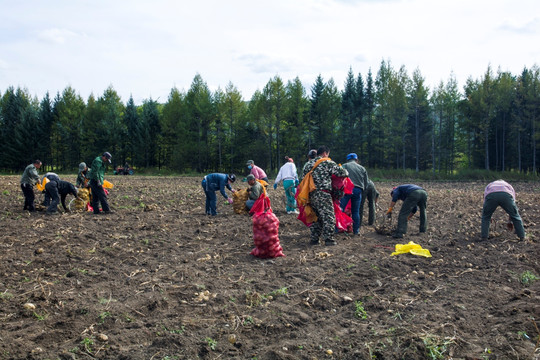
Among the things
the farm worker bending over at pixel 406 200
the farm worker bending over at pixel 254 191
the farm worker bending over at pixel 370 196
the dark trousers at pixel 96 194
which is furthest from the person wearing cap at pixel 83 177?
the farm worker bending over at pixel 406 200

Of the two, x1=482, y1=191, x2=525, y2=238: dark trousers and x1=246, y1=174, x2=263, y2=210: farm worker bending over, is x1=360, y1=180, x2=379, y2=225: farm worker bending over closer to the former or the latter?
x1=482, y1=191, x2=525, y2=238: dark trousers

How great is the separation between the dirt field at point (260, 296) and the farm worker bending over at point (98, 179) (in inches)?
99.9

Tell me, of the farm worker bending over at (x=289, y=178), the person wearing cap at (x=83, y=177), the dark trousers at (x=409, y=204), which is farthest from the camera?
the person wearing cap at (x=83, y=177)

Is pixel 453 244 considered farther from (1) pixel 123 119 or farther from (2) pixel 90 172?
(1) pixel 123 119

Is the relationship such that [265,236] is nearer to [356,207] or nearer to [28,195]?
[356,207]

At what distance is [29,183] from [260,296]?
9972 millimetres

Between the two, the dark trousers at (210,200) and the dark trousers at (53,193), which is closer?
the dark trousers at (53,193)

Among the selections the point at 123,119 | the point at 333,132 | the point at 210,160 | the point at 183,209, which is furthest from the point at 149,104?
the point at 183,209

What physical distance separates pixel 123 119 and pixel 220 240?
45504 mm

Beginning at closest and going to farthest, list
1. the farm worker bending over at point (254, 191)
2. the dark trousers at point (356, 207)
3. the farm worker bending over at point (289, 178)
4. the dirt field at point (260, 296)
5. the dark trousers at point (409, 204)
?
the dirt field at point (260, 296) → the dark trousers at point (409, 204) → the dark trousers at point (356, 207) → the farm worker bending over at point (254, 191) → the farm worker bending over at point (289, 178)

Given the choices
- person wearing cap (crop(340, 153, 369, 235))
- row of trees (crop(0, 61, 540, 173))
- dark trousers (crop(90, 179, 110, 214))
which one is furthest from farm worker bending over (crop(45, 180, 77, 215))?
row of trees (crop(0, 61, 540, 173))

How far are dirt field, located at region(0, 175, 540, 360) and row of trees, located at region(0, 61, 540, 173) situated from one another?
32.3 metres

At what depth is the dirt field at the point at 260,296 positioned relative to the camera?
4039 mm

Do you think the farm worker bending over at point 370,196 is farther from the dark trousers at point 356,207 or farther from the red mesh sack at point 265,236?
the red mesh sack at point 265,236
